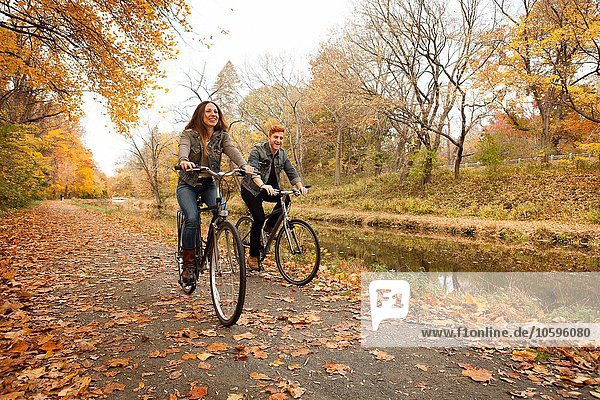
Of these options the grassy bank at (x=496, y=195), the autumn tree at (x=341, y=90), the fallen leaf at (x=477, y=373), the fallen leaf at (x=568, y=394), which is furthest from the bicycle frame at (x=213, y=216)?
the autumn tree at (x=341, y=90)

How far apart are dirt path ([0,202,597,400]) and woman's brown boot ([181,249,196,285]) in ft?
0.99

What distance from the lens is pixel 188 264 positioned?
14.3ft

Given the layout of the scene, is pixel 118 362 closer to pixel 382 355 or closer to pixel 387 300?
pixel 382 355

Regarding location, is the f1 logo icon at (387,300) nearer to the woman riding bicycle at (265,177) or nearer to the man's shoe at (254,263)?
the woman riding bicycle at (265,177)

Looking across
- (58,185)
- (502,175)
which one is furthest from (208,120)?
(58,185)

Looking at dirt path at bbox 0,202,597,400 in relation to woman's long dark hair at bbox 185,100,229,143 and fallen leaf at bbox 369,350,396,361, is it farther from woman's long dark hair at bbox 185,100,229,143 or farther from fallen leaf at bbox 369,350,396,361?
woman's long dark hair at bbox 185,100,229,143

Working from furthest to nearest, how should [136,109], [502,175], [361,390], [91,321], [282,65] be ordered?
[282,65] < [502,175] < [136,109] < [91,321] < [361,390]

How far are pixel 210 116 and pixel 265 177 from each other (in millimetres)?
1389

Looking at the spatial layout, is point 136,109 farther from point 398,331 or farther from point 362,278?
point 398,331

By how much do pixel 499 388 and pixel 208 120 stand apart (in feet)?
12.4

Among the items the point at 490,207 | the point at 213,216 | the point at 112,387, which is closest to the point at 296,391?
the point at 112,387

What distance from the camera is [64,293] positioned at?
483 cm

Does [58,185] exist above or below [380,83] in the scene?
below

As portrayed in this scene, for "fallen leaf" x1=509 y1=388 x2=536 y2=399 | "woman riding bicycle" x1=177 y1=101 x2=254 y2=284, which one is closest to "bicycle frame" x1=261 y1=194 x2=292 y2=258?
"woman riding bicycle" x1=177 y1=101 x2=254 y2=284
